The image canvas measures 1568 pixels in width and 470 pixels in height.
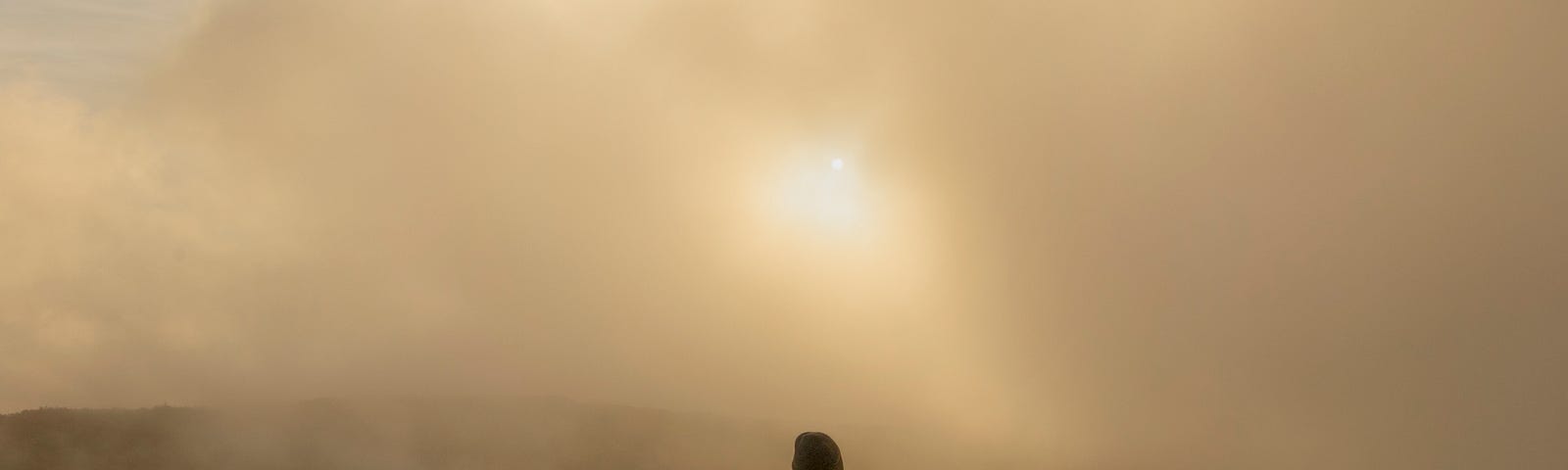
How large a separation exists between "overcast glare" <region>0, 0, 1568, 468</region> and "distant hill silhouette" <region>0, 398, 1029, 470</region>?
0.50 meters

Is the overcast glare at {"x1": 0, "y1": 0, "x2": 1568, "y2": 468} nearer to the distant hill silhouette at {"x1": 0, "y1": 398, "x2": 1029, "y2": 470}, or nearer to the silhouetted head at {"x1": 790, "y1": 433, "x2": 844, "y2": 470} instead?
the distant hill silhouette at {"x1": 0, "y1": 398, "x2": 1029, "y2": 470}

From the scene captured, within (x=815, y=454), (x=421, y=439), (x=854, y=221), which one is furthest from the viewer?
(x=854, y=221)

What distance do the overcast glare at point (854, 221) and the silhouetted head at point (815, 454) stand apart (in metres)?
2.03

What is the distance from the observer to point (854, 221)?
31.1ft

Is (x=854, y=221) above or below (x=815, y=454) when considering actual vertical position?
above

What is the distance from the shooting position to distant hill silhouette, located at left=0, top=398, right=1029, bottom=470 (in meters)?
6.79

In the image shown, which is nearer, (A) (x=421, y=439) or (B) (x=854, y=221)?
(A) (x=421, y=439)

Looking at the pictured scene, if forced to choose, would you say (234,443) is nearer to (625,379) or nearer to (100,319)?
(100,319)

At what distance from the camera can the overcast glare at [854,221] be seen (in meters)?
7.80

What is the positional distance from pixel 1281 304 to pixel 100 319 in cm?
826

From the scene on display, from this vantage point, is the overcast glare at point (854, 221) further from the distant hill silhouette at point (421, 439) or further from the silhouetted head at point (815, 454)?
the silhouetted head at point (815, 454)

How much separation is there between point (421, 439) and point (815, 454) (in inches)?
103

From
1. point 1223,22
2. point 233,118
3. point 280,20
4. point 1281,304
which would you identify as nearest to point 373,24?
point 280,20

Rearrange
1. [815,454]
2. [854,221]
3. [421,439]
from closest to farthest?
[815,454] < [421,439] < [854,221]
